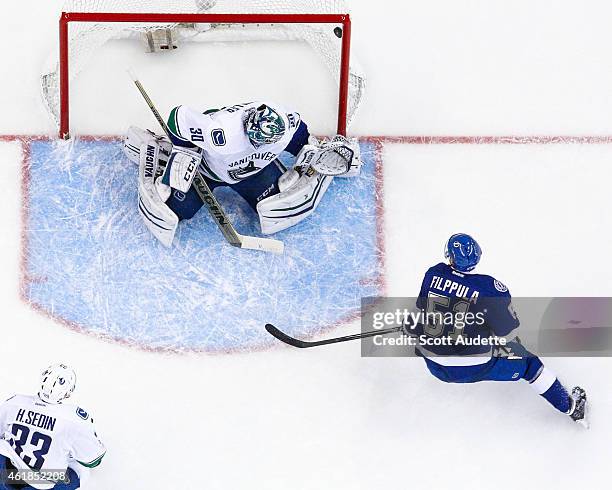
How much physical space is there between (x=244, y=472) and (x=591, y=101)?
230 cm

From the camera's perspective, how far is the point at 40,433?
504 cm

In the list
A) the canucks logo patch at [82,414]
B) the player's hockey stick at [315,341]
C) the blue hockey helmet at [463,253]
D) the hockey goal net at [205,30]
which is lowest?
the canucks logo patch at [82,414]

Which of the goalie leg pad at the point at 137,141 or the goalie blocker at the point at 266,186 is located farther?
the goalie leg pad at the point at 137,141

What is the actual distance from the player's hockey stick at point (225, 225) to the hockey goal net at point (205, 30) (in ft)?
1.19

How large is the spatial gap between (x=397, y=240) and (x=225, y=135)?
2.93ft

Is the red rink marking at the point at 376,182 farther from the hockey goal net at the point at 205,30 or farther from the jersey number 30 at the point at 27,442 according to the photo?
the jersey number 30 at the point at 27,442

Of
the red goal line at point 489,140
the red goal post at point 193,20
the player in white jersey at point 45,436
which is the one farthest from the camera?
the red goal line at point 489,140

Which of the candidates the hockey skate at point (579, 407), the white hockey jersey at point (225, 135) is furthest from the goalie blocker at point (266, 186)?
the hockey skate at point (579, 407)

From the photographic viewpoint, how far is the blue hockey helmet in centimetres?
533

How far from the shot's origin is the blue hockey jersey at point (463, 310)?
17.6ft

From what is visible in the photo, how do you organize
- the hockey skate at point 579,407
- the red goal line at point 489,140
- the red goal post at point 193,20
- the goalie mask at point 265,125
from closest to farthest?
the goalie mask at point 265,125 → the hockey skate at point 579,407 → the red goal post at point 193,20 → the red goal line at point 489,140

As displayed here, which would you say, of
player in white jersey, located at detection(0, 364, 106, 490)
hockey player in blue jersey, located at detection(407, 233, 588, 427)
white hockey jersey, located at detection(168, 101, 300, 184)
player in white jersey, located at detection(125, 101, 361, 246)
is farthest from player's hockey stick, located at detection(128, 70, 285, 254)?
player in white jersey, located at detection(0, 364, 106, 490)

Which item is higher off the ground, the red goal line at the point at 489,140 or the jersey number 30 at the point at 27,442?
the red goal line at the point at 489,140

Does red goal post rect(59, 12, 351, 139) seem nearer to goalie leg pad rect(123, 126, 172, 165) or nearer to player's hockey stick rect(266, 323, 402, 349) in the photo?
goalie leg pad rect(123, 126, 172, 165)
